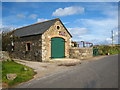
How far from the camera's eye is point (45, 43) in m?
15.4

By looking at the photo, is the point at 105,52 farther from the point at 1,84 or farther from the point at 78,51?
A: the point at 1,84

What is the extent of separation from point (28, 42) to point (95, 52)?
13.3 m

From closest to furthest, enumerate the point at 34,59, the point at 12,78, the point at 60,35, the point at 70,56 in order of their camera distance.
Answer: the point at 12,78 < the point at 34,59 < the point at 60,35 < the point at 70,56

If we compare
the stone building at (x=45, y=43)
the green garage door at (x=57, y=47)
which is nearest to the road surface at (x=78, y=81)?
the stone building at (x=45, y=43)

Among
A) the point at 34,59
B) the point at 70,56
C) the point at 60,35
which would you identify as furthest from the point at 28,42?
the point at 70,56

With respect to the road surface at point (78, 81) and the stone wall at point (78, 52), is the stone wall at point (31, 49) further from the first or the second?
the road surface at point (78, 81)

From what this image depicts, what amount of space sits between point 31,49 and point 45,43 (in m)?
2.48

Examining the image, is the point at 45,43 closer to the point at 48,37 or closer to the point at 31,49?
the point at 48,37

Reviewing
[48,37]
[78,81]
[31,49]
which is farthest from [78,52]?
[78,81]

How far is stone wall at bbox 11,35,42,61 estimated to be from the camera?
613 inches

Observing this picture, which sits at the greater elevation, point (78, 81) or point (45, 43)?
point (45, 43)

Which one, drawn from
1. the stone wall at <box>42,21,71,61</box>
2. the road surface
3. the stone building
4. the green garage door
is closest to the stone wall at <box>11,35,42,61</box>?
the stone building

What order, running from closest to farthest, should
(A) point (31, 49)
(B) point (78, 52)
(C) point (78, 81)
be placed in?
(C) point (78, 81), (A) point (31, 49), (B) point (78, 52)

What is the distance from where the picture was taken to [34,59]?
52.9 feet
